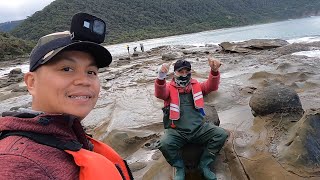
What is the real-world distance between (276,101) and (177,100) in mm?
1811

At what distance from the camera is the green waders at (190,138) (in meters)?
3.82

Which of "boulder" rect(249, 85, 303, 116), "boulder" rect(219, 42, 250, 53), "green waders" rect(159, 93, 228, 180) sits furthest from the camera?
"boulder" rect(219, 42, 250, 53)

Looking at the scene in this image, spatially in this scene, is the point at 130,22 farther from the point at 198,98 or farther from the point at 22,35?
the point at 198,98

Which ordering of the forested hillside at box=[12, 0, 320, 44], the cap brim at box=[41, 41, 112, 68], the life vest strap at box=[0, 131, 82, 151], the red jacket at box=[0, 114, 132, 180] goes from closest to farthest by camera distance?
the red jacket at box=[0, 114, 132, 180], the life vest strap at box=[0, 131, 82, 151], the cap brim at box=[41, 41, 112, 68], the forested hillside at box=[12, 0, 320, 44]

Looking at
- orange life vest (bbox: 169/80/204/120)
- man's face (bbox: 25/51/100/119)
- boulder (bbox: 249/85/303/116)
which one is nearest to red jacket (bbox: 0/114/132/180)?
man's face (bbox: 25/51/100/119)

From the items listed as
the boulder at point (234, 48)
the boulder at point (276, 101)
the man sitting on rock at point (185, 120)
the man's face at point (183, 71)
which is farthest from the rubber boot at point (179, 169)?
the boulder at point (234, 48)

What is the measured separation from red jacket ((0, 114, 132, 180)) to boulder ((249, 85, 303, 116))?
4.08 metres

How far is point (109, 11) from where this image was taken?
7525 cm

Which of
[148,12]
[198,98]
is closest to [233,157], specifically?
[198,98]

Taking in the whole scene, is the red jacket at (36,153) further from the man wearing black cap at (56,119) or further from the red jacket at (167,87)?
the red jacket at (167,87)

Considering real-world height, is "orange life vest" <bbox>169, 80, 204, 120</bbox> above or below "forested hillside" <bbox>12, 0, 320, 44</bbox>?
above

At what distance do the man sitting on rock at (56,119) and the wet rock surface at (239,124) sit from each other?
257 cm

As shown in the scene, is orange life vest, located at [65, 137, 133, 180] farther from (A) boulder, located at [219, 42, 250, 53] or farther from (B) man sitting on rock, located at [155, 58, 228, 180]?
(A) boulder, located at [219, 42, 250, 53]

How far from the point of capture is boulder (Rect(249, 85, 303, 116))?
15.8 feet
